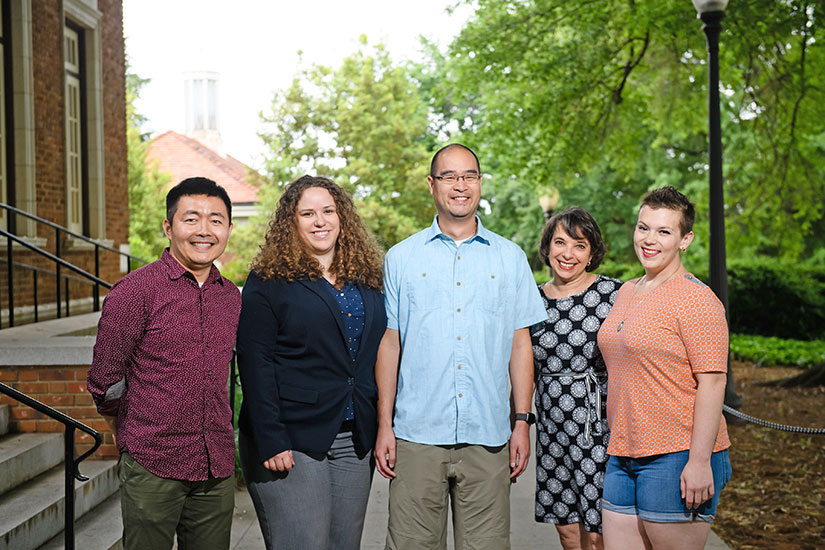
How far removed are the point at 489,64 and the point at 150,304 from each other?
1106 centimetres

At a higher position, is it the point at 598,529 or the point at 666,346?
the point at 666,346

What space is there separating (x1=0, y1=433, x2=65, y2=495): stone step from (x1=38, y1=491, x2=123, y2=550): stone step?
0.44 m

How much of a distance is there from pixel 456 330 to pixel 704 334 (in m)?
1.02

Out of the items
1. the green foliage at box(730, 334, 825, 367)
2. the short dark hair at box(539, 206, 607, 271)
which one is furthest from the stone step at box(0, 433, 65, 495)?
the green foliage at box(730, 334, 825, 367)

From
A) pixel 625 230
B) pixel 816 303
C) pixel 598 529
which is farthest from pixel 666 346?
pixel 625 230

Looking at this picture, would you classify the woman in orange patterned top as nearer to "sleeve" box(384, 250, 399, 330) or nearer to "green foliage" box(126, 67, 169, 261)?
"sleeve" box(384, 250, 399, 330)

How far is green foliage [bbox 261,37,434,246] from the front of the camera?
29.1 metres

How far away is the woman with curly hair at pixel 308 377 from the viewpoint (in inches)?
125

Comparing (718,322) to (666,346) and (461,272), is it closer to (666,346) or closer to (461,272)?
(666,346)

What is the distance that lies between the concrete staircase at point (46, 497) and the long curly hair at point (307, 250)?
7.09ft

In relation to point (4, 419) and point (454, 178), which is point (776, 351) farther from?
point (4, 419)

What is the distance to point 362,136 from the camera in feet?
96.3

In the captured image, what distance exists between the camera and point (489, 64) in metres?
13.2

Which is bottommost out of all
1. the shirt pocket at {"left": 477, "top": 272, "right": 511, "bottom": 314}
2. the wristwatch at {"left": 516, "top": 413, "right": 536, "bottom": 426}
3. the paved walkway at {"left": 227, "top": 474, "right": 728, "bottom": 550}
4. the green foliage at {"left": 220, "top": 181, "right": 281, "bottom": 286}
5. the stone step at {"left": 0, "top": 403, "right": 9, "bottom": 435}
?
the paved walkway at {"left": 227, "top": 474, "right": 728, "bottom": 550}
